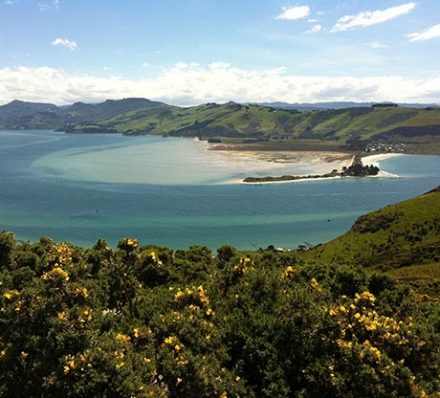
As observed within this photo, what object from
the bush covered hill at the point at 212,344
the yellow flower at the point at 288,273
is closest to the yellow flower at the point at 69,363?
the bush covered hill at the point at 212,344

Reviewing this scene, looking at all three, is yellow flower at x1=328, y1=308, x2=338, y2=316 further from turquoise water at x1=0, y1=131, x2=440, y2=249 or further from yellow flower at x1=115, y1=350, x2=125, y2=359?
turquoise water at x1=0, y1=131, x2=440, y2=249

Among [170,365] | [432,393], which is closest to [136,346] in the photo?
[170,365]

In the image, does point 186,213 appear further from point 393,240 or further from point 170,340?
point 170,340

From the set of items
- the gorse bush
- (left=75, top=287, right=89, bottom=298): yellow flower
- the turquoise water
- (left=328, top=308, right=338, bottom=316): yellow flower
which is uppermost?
(left=75, top=287, right=89, bottom=298): yellow flower

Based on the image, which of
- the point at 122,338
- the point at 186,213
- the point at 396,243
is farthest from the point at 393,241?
the point at 122,338

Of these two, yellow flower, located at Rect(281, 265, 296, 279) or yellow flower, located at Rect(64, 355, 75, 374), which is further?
yellow flower, located at Rect(281, 265, 296, 279)

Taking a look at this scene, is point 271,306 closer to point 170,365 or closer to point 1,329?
point 170,365

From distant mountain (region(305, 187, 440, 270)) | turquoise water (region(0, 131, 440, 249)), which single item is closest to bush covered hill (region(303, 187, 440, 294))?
distant mountain (region(305, 187, 440, 270))

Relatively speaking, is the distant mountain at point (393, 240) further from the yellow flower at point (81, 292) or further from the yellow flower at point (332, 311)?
the yellow flower at point (81, 292)
